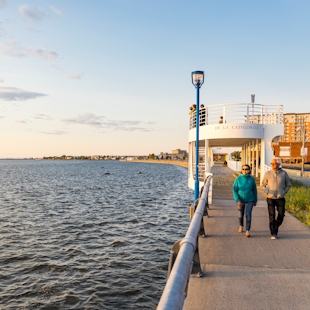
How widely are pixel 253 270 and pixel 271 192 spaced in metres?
2.92

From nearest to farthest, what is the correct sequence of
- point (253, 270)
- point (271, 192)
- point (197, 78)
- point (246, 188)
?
point (253, 270), point (271, 192), point (246, 188), point (197, 78)

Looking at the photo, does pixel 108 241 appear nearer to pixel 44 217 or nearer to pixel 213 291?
pixel 44 217

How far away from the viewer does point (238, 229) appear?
8.34 meters

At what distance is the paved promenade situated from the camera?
4344 millimetres

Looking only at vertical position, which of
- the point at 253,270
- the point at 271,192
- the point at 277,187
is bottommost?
the point at 253,270

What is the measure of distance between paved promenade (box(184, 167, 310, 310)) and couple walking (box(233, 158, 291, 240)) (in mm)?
383

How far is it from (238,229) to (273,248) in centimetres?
159

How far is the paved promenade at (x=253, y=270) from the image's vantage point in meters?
4.34

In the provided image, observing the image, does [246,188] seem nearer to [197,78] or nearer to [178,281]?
[178,281]

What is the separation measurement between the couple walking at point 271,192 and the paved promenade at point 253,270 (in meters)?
0.38

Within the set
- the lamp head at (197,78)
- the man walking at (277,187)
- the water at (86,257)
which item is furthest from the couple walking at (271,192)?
the lamp head at (197,78)

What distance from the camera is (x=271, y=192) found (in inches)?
312

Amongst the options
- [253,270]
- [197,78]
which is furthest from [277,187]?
[197,78]

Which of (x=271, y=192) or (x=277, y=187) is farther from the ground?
(x=277, y=187)
